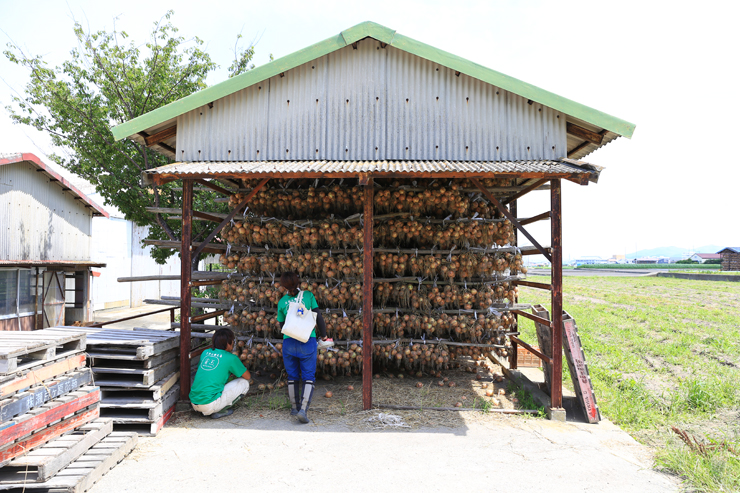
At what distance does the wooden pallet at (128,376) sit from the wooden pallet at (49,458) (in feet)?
3.19

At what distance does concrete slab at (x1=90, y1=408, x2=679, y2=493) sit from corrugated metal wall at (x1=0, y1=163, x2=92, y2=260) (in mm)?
13030

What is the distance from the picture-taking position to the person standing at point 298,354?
21.4ft

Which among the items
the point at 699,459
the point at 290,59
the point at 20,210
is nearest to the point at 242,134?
the point at 290,59

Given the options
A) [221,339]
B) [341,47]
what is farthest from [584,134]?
[221,339]

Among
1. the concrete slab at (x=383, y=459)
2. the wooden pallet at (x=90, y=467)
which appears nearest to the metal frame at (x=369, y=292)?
the concrete slab at (x=383, y=459)

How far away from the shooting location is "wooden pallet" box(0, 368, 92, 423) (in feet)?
13.3

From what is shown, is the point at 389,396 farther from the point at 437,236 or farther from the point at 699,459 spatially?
the point at 699,459

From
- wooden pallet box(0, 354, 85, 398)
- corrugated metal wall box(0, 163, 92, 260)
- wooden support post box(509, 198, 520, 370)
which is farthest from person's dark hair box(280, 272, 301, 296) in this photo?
corrugated metal wall box(0, 163, 92, 260)

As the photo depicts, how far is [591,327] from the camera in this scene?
54.6 ft

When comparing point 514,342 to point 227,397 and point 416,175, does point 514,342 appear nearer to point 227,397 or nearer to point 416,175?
point 416,175

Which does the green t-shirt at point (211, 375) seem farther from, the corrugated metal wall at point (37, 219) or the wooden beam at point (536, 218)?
the corrugated metal wall at point (37, 219)

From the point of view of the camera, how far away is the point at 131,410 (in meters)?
6.01

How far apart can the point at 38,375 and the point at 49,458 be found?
0.95m

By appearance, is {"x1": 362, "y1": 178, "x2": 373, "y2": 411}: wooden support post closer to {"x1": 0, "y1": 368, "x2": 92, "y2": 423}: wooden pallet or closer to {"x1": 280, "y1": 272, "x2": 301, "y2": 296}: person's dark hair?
{"x1": 280, "y1": 272, "x2": 301, "y2": 296}: person's dark hair
